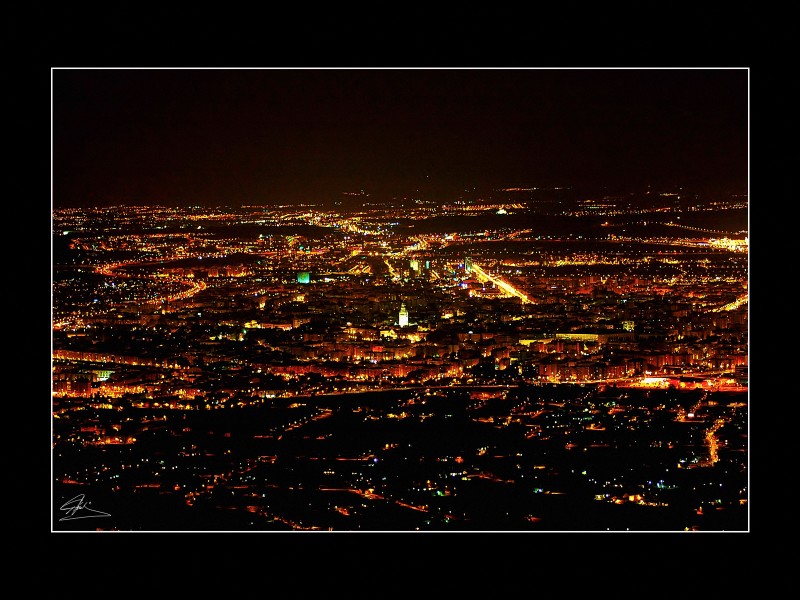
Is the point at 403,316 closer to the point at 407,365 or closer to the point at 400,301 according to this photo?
the point at 400,301

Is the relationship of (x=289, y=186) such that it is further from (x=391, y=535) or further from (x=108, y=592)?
(x=108, y=592)

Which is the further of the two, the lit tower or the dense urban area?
the lit tower
